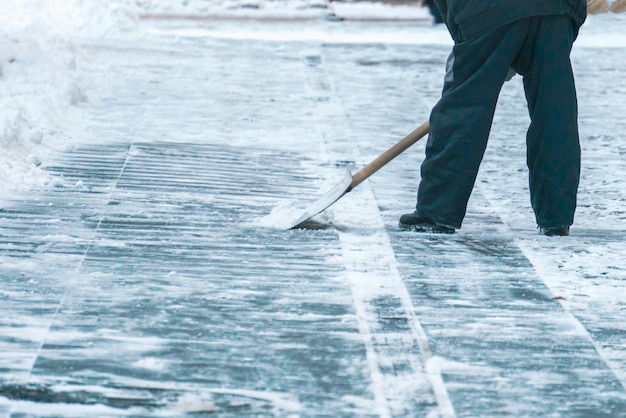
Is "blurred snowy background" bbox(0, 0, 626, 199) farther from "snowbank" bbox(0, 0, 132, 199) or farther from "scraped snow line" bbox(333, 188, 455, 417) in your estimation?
"scraped snow line" bbox(333, 188, 455, 417)

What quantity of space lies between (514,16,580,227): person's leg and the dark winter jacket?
4 centimetres

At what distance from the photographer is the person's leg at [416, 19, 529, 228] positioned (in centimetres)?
392

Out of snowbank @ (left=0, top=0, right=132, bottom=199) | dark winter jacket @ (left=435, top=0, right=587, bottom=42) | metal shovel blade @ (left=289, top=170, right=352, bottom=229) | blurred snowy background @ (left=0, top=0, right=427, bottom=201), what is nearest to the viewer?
dark winter jacket @ (left=435, top=0, right=587, bottom=42)

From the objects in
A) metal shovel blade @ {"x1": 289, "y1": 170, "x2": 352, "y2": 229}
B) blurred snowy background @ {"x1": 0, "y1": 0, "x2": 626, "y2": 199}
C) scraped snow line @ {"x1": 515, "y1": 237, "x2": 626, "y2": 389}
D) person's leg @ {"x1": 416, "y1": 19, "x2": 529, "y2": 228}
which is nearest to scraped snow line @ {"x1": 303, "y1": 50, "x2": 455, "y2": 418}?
metal shovel blade @ {"x1": 289, "y1": 170, "x2": 352, "y2": 229}

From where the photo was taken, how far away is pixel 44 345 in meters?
2.87

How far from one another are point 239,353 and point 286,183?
2.03 m

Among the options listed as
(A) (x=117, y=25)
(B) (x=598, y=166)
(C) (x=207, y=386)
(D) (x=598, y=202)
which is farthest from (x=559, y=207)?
(A) (x=117, y=25)

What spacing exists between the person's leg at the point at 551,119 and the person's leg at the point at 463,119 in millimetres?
86

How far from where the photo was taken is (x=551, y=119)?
398 centimetres

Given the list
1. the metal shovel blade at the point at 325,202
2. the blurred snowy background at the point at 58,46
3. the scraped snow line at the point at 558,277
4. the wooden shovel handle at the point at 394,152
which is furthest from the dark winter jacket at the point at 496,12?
the blurred snowy background at the point at 58,46

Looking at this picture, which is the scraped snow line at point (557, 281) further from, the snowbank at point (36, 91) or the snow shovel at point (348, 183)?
the snowbank at point (36, 91)

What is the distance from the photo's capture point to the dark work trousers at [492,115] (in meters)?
3.92

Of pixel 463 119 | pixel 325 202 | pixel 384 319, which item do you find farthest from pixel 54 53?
pixel 384 319

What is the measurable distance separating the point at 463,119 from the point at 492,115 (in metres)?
0.12
